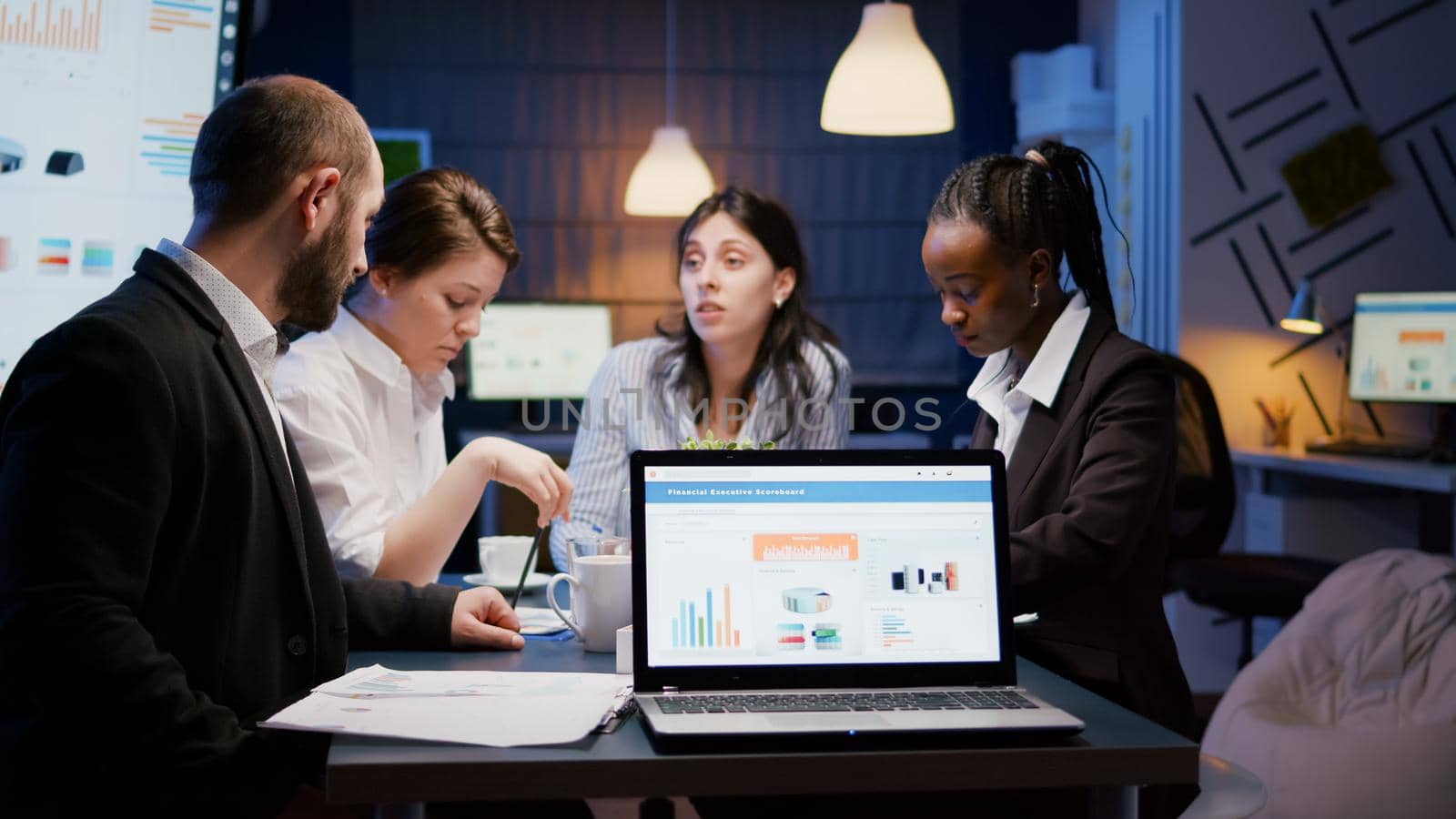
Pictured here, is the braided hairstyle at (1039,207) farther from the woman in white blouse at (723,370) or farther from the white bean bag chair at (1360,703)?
the white bean bag chair at (1360,703)

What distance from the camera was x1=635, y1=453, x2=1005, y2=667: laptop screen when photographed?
1257 millimetres

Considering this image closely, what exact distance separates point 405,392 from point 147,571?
0.90m

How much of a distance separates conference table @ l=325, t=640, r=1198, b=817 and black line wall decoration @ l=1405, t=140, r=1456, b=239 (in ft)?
14.1

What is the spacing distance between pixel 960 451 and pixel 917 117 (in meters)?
2.67

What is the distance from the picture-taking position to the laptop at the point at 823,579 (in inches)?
48.9

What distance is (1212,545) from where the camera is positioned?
394 centimetres

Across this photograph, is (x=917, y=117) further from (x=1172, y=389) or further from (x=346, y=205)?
(x=346, y=205)

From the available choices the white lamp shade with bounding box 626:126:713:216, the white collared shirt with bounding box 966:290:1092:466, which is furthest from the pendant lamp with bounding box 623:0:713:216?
the white collared shirt with bounding box 966:290:1092:466

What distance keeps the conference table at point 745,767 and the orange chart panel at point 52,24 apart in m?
1.55

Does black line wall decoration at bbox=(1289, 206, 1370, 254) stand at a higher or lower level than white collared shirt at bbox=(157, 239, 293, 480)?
higher

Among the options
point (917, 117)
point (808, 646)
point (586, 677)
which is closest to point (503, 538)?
point (586, 677)

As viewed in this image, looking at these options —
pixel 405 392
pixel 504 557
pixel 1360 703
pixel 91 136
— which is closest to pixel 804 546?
pixel 504 557

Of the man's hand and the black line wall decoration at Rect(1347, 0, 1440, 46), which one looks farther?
the black line wall decoration at Rect(1347, 0, 1440, 46)

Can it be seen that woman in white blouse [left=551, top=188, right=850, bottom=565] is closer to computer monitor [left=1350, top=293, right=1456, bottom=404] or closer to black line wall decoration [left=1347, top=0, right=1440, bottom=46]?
computer monitor [left=1350, top=293, right=1456, bottom=404]
